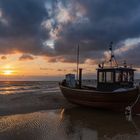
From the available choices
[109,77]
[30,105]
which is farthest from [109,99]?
[30,105]

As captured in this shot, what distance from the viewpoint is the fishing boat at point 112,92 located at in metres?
→ 16.7

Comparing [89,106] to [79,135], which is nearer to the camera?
[79,135]

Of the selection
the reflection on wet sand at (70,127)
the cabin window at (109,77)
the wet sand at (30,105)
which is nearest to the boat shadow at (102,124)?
the reflection on wet sand at (70,127)

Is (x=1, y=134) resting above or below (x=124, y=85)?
below

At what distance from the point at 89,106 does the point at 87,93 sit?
1.07 m

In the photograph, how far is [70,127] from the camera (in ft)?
42.4

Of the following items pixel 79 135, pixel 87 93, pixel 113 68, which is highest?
pixel 113 68

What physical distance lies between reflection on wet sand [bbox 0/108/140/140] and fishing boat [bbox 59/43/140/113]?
0.81 m

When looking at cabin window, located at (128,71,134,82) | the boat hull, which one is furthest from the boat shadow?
cabin window, located at (128,71,134,82)

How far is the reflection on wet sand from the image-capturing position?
36.3 ft

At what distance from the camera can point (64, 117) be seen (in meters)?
15.8

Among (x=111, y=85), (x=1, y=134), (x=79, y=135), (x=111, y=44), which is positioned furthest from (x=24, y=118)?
(x=111, y=44)

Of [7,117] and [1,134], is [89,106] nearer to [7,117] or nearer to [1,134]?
[7,117]

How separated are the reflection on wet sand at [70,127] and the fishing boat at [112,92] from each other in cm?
81
